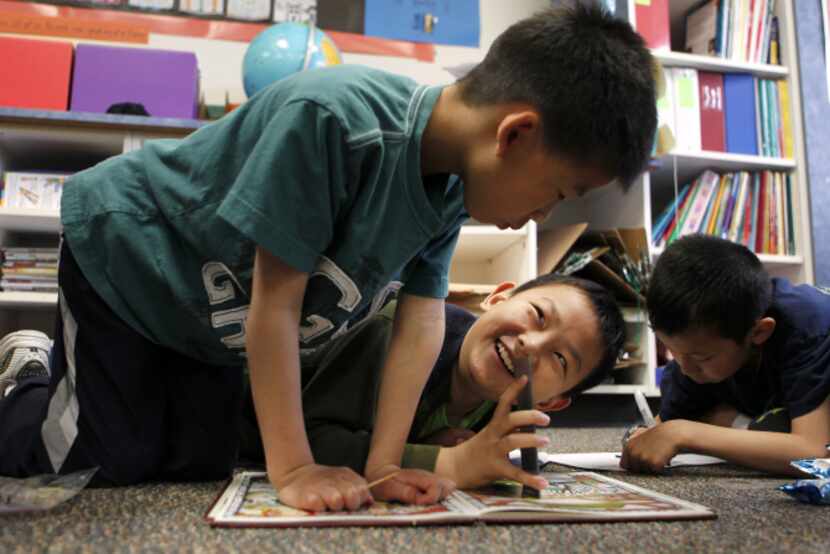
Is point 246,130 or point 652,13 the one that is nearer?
point 246,130

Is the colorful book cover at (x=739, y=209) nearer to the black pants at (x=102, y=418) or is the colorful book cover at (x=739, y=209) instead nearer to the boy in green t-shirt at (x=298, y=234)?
the boy in green t-shirt at (x=298, y=234)

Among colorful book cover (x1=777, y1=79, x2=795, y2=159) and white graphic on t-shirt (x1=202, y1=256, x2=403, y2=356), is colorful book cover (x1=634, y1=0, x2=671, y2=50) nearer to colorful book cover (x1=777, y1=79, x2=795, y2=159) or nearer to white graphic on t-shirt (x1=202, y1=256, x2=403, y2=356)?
colorful book cover (x1=777, y1=79, x2=795, y2=159)

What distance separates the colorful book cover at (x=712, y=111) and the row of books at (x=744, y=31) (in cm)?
11

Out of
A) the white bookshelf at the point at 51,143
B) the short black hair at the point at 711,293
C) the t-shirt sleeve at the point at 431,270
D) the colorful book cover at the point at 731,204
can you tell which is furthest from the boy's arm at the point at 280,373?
the colorful book cover at the point at 731,204

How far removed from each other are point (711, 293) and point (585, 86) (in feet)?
1.75

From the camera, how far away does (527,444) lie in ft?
2.11

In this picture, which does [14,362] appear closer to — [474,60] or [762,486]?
[762,486]

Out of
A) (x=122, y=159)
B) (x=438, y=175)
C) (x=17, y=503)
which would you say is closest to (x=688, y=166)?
(x=438, y=175)

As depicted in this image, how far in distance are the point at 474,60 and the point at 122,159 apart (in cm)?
153

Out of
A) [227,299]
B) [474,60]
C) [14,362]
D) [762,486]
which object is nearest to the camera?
[227,299]

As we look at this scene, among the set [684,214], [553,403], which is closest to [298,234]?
[553,403]

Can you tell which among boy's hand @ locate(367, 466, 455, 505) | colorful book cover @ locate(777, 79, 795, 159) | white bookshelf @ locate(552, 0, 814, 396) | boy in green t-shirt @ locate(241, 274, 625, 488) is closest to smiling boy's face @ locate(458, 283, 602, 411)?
boy in green t-shirt @ locate(241, 274, 625, 488)

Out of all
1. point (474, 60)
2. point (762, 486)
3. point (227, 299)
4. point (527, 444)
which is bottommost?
point (762, 486)

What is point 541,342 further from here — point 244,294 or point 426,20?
point 426,20
